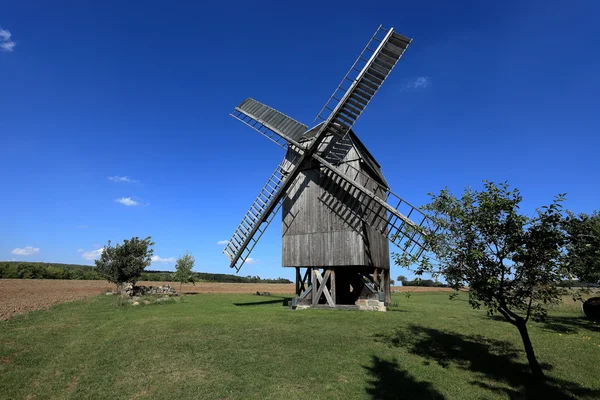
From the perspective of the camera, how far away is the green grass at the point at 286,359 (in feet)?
25.3

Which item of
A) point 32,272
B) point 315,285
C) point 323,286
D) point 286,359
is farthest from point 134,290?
point 32,272

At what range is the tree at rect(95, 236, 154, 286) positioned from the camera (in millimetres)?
29484

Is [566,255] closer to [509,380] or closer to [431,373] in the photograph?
[509,380]

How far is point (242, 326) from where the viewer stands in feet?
46.1

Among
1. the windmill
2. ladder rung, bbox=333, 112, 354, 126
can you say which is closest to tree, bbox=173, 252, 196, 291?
the windmill

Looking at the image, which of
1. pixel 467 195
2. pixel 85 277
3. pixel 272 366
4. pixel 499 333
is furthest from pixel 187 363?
pixel 85 277

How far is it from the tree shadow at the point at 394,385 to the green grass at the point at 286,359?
28mm

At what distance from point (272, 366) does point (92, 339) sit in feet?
26.1

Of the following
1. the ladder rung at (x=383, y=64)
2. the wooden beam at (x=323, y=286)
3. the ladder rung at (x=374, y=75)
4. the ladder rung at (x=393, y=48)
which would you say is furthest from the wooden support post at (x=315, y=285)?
the ladder rung at (x=393, y=48)

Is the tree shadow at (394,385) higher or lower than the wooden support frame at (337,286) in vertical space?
lower

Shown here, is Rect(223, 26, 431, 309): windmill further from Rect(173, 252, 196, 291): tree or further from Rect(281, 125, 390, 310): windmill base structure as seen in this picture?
Rect(173, 252, 196, 291): tree

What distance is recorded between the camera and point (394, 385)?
7949 mm

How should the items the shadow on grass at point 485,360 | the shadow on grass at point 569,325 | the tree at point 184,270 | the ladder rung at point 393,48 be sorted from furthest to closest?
the tree at point 184,270 → the ladder rung at point 393,48 → the shadow on grass at point 569,325 → the shadow on grass at point 485,360

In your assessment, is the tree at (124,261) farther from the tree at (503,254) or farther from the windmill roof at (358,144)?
the tree at (503,254)
